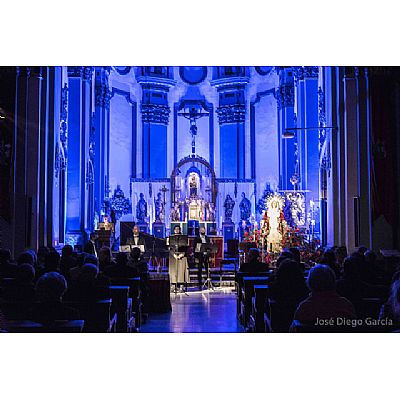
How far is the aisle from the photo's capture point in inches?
340

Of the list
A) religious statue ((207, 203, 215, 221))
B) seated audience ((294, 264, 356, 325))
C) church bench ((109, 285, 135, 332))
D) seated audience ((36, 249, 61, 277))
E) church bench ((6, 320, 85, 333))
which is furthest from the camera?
religious statue ((207, 203, 215, 221))

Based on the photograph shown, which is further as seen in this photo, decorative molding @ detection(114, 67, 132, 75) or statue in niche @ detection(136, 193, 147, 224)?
decorative molding @ detection(114, 67, 132, 75)

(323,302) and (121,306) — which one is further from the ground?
(323,302)

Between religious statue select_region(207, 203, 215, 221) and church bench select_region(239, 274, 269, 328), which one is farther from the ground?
religious statue select_region(207, 203, 215, 221)

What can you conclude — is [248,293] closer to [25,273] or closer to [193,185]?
[25,273]

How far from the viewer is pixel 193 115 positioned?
25781 millimetres

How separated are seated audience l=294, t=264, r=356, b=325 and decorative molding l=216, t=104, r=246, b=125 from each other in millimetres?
20625

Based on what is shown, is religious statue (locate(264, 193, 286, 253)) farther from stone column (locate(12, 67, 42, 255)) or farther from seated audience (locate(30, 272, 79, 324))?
seated audience (locate(30, 272, 79, 324))

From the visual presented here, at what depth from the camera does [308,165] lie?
59.9 ft

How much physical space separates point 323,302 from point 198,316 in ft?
14.6

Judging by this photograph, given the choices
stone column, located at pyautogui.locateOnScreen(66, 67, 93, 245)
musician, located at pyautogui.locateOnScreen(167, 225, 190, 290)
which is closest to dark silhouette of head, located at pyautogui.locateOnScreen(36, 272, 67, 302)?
musician, located at pyautogui.locateOnScreen(167, 225, 190, 290)

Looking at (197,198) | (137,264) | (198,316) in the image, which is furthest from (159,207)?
(198,316)

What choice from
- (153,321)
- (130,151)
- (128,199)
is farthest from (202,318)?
(130,151)

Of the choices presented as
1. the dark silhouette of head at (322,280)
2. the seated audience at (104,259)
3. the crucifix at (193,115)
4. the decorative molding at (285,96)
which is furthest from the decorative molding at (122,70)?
the dark silhouette of head at (322,280)
